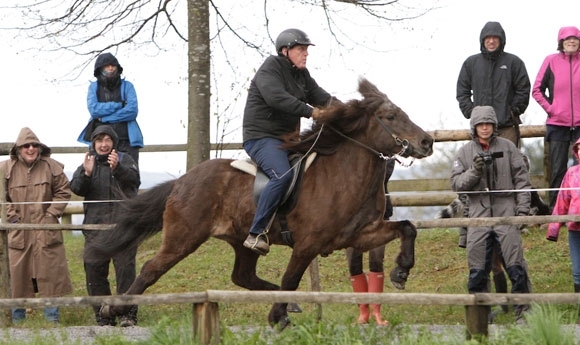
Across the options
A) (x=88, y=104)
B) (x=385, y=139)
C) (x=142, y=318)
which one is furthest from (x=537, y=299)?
(x=88, y=104)

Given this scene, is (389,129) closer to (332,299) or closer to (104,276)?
(332,299)

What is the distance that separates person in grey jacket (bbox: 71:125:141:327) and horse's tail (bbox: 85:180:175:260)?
0.63 m

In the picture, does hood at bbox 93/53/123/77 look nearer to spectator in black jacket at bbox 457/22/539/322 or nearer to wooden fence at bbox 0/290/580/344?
spectator in black jacket at bbox 457/22/539/322

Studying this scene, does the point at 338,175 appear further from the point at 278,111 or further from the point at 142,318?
the point at 142,318

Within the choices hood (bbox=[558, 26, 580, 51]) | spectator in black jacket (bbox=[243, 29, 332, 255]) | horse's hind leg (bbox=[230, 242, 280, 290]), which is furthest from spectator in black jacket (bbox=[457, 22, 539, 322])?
horse's hind leg (bbox=[230, 242, 280, 290])

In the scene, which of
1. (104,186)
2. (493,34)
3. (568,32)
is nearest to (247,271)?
(104,186)

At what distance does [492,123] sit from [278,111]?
86.8 inches

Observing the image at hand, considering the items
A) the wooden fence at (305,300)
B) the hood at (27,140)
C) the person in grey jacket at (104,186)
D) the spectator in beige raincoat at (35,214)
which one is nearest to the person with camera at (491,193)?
the wooden fence at (305,300)

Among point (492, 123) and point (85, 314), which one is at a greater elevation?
point (492, 123)

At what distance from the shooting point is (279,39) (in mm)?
10266

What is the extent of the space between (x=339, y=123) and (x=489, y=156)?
1747mm

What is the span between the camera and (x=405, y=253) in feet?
32.1

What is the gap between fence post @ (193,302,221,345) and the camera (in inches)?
314

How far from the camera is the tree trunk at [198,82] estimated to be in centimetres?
1573
